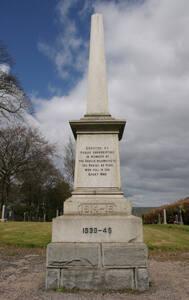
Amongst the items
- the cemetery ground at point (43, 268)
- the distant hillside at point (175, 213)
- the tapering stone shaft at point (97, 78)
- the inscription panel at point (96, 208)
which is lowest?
the cemetery ground at point (43, 268)

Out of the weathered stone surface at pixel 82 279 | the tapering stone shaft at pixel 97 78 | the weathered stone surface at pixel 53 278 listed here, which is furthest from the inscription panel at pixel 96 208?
the tapering stone shaft at pixel 97 78

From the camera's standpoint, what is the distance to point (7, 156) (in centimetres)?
3541

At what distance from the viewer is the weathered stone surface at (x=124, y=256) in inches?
216

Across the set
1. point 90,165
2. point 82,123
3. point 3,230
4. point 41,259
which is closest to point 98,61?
point 82,123

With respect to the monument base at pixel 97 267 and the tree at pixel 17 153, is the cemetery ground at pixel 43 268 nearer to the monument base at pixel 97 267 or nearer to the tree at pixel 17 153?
the monument base at pixel 97 267

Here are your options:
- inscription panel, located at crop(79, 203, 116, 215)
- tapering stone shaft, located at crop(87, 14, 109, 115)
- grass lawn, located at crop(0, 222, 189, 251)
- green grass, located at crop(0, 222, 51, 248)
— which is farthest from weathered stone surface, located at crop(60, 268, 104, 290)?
green grass, located at crop(0, 222, 51, 248)

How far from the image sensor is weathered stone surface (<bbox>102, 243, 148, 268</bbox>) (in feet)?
18.0

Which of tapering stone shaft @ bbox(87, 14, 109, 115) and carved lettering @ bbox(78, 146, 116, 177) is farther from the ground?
tapering stone shaft @ bbox(87, 14, 109, 115)

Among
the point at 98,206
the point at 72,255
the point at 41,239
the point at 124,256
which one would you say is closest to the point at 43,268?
the point at 72,255

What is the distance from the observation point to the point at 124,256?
5.53 meters

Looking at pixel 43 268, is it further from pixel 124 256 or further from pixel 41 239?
pixel 41 239

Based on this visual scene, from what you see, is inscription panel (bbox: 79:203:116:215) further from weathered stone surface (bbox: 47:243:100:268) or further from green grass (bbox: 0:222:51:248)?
green grass (bbox: 0:222:51:248)

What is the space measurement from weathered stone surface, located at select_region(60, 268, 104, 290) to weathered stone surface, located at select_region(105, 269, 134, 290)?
5.1 inches

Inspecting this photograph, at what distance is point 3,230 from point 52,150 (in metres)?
22.4
